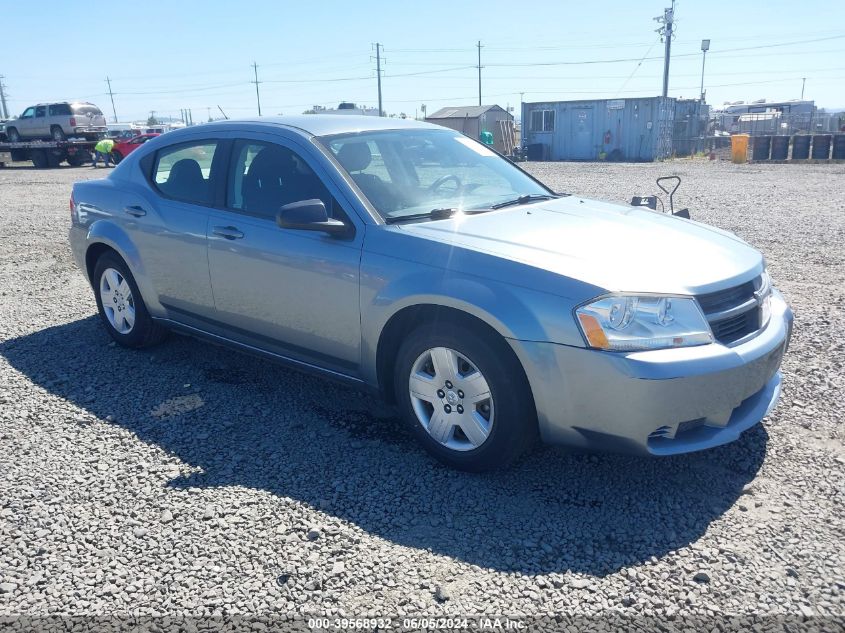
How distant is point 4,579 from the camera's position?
2.85 metres

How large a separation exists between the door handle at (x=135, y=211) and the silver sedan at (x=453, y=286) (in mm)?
13

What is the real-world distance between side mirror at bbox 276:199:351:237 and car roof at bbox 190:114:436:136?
79 centimetres

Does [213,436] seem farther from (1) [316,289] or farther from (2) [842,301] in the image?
(2) [842,301]

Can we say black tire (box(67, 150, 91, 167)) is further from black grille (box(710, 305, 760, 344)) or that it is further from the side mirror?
black grille (box(710, 305, 760, 344))

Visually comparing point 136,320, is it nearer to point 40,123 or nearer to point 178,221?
point 178,221

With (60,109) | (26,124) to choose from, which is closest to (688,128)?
(60,109)

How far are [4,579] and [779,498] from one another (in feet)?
11.2

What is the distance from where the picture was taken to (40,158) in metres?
32.4

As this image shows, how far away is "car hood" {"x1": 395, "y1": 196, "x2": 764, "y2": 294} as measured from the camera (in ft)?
10.4

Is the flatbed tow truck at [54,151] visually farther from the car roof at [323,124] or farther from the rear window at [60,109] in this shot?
the car roof at [323,124]

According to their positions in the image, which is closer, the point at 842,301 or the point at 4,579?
the point at 4,579

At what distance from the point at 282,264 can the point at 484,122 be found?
42735 mm

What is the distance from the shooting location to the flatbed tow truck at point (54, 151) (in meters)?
31.5

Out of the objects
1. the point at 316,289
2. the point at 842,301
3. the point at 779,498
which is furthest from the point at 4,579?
the point at 842,301
